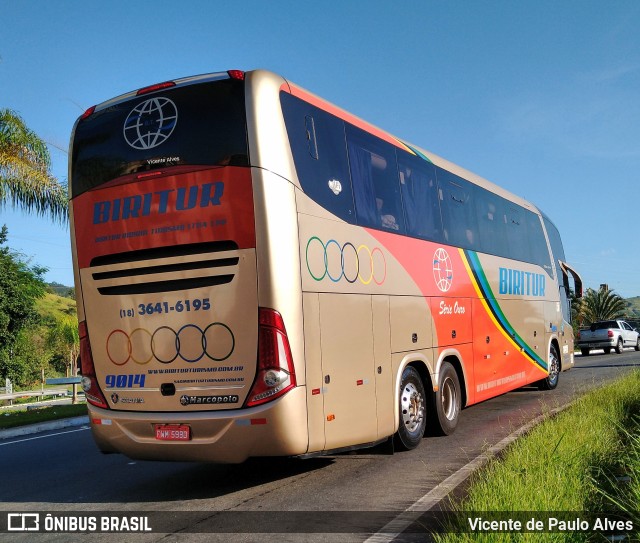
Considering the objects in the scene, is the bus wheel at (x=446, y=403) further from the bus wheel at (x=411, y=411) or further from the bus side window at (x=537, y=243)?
the bus side window at (x=537, y=243)

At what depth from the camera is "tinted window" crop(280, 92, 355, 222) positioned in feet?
23.0

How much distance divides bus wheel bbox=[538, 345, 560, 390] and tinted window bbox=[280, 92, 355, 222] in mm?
9511

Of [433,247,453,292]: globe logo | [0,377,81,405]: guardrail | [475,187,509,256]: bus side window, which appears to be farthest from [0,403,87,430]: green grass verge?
[475,187,509,256]: bus side window

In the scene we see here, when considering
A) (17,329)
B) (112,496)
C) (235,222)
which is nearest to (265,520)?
(112,496)

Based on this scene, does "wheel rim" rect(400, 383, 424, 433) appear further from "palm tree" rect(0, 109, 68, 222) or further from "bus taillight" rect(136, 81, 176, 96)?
"palm tree" rect(0, 109, 68, 222)

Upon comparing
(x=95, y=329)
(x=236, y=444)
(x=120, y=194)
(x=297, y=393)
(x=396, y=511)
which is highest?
(x=120, y=194)

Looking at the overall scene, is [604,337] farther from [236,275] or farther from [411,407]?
[236,275]

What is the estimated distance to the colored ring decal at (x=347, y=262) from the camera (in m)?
6.95

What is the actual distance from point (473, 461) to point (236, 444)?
3.03m

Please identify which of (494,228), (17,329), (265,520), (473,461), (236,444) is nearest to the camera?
(265,520)

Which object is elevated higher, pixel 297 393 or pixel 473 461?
Result: pixel 297 393

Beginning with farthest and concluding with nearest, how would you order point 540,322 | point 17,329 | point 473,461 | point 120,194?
point 17,329 → point 540,322 → point 473,461 → point 120,194

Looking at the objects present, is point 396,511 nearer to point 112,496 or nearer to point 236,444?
point 236,444

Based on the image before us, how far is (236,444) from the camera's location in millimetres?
6441
